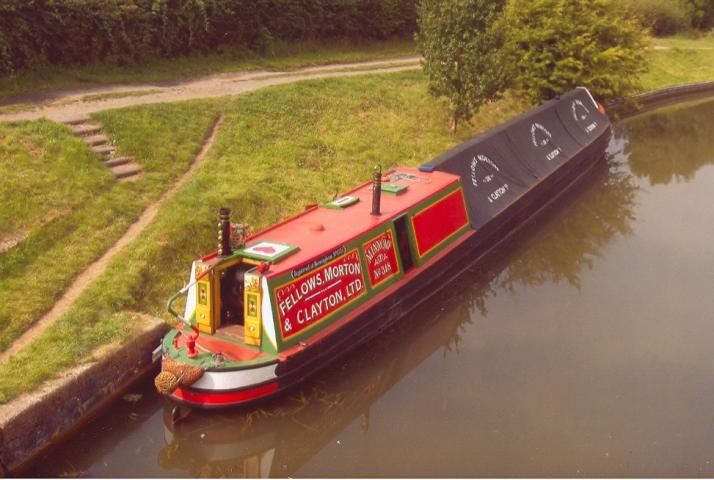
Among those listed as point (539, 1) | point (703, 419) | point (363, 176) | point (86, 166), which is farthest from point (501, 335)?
point (539, 1)

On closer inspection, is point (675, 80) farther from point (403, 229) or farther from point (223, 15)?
point (403, 229)

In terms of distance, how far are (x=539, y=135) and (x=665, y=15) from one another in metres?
29.8

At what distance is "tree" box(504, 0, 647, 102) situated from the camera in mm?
20797

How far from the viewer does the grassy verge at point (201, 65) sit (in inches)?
651

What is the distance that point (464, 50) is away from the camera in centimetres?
1853

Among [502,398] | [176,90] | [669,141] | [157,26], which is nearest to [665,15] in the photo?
[669,141]

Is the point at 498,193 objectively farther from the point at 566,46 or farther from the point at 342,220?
the point at 566,46

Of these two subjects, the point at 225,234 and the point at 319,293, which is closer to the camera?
the point at 225,234

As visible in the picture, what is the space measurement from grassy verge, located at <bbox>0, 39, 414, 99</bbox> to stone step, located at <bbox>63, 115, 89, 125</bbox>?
228 cm

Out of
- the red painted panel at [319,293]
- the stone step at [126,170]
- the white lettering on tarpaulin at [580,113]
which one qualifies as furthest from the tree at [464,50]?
the red painted panel at [319,293]

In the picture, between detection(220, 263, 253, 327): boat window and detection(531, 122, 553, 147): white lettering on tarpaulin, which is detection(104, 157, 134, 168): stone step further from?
detection(531, 122, 553, 147): white lettering on tarpaulin

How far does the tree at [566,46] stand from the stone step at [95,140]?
12362 mm

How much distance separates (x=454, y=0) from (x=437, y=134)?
12.2ft

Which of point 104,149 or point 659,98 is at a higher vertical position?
point 104,149
